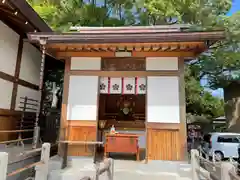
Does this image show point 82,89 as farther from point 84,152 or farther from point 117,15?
point 117,15

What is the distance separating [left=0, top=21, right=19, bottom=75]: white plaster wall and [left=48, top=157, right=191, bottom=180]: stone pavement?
10.3 ft

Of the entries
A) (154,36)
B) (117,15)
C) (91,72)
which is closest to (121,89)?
(91,72)

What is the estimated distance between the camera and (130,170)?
5191 mm

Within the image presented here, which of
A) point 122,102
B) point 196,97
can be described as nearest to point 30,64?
point 122,102

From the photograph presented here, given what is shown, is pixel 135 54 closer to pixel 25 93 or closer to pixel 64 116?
pixel 64 116

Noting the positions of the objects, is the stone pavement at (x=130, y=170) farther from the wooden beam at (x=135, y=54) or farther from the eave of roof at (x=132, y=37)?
the eave of roof at (x=132, y=37)

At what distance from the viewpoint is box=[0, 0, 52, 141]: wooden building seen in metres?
6.02

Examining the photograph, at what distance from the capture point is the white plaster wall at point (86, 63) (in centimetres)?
660

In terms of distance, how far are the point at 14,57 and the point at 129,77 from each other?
3.79 meters

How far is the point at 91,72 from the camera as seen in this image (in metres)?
6.54

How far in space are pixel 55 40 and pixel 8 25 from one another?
1884 millimetres

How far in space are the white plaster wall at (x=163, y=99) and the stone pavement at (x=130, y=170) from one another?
1241 millimetres

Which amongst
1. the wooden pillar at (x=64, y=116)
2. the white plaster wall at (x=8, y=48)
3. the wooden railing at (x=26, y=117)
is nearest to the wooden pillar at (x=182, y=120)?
the wooden pillar at (x=64, y=116)

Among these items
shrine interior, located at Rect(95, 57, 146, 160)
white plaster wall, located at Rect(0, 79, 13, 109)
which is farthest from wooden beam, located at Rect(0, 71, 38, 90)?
shrine interior, located at Rect(95, 57, 146, 160)
